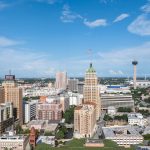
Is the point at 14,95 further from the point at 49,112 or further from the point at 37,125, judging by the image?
the point at 49,112

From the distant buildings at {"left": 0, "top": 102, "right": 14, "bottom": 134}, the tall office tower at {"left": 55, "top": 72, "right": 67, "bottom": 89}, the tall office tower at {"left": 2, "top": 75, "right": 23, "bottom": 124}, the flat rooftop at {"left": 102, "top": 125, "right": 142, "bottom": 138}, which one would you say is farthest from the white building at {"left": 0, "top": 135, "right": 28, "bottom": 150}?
the tall office tower at {"left": 55, "top": 72, "right": 67, "bottom": 89}

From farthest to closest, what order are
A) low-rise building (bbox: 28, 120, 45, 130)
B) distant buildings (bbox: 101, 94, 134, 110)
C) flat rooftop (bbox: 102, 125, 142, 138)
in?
distant buildings (bbox: 101, 94, 134, 110) → low-rise building (bbox: 28, 120, 45, 130) → flat rooftop (bbox: 102, 125, 142, 138)

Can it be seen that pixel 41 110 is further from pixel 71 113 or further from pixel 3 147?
pixel 3 147

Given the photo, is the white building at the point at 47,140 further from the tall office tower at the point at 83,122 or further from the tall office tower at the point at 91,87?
the tall office tower at the point at 91,87

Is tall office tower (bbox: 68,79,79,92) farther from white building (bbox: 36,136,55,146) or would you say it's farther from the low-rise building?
white building (bbox: 36,136,55,146)

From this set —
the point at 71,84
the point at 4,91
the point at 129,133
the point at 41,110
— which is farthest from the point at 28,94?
the point at 129,133
